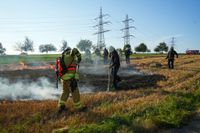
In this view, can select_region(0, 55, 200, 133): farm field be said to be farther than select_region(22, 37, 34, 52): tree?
No

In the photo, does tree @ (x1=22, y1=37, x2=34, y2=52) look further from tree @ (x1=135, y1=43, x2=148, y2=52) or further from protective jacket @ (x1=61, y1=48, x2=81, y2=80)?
protective jacket @ (x1=61, y1=48, x2=81, y2=80)

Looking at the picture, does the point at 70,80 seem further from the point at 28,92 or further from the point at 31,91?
the point at 31,91

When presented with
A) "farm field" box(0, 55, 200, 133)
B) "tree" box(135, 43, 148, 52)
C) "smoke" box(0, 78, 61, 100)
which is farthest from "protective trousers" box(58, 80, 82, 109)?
"tree" box(135, 43, 148, 52)

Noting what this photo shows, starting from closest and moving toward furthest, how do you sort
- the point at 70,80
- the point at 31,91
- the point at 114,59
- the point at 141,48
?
the point at 70,80 < the point at 114,59 < the point at 31,91 < the point at 141,48

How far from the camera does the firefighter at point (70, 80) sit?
9.75 metres

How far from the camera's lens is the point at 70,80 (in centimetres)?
980

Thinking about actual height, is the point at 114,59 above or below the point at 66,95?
above

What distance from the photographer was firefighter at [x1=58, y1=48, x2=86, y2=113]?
9.75 metres

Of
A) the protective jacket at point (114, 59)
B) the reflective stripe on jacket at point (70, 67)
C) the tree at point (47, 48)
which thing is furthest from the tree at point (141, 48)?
the reflective stripe on jacket at point (70, 67)

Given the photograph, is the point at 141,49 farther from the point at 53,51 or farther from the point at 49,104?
the point at 49,104

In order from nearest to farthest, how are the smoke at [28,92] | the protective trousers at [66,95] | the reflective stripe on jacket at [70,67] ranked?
the protective trousers at [66,95], the reflective stripe on jacket at [70,67], the smoke at [28,92]

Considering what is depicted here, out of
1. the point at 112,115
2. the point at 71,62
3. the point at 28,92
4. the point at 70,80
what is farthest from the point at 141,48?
the point at 112,115

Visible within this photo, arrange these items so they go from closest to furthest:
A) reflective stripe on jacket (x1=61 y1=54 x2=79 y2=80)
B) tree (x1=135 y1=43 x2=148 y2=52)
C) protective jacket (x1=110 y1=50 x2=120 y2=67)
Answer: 1. reflective stripe on jacket (x1=61 y1=54 x2=79 y2=80)
2. protective jacket (x1=110 y1=50 x2=120 y2=67)
3. tree (x1=135 y1=43 x2=148 y2=52)

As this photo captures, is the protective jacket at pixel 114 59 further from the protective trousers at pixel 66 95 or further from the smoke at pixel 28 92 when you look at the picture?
the protective trousers at pixel 66 95
